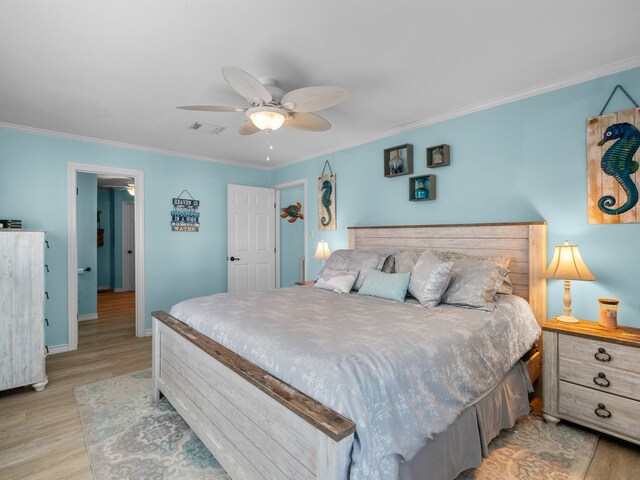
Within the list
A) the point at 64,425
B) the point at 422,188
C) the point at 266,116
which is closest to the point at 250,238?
the point at 422,188

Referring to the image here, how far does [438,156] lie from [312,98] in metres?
1.67

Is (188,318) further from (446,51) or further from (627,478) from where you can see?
(627,478)

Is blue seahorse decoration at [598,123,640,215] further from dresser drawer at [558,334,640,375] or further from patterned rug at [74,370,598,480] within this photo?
patterned rug at [74,370,598,480]

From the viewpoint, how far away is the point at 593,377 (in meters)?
2.10

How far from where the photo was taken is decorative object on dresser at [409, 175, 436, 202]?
133 inches

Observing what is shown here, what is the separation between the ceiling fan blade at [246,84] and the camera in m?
1.80

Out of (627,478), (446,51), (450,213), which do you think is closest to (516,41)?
(446,51)

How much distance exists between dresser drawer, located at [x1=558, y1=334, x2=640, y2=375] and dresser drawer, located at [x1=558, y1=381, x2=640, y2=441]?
0.60ft

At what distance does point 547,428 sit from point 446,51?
101 inches

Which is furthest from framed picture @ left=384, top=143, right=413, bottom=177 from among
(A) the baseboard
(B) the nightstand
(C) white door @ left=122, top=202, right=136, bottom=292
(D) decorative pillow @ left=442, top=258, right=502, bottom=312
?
(C) white door @ left=122, top=202, right=136, bottom=292

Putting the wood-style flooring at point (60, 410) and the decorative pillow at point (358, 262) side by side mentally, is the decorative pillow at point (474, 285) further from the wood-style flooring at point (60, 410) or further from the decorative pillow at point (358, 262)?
the wood-style flooring at point (60, 410)

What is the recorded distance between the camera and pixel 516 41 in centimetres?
205

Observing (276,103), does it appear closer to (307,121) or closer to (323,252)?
(307,121)

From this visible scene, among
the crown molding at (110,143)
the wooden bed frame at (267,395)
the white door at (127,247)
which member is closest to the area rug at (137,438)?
the wooden bed frame at (267,395)
